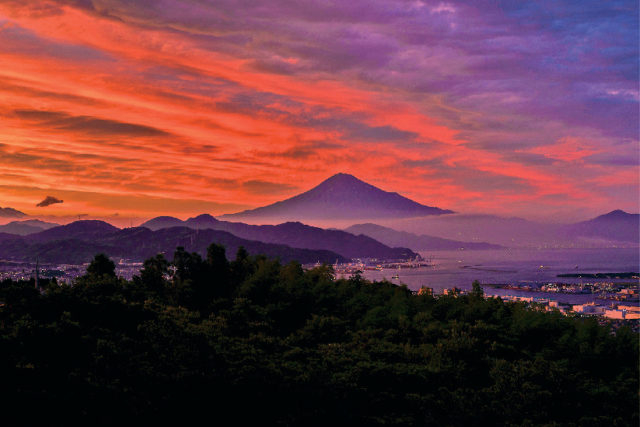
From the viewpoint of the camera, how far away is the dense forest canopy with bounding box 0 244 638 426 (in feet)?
42.8

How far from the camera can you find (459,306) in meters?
23.5

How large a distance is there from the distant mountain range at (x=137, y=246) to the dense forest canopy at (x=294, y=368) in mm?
59736

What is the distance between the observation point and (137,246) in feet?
293

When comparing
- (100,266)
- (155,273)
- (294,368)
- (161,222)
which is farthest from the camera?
(161,222)

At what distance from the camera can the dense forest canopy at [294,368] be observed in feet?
42.8

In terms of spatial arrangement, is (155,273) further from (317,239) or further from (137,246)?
(317,239)

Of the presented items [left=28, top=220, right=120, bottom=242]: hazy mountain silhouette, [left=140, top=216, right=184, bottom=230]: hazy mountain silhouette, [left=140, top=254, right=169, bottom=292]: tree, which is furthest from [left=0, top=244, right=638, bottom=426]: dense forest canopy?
[left=140, top=216, right=184, bottom=230]: hazy mountain silhouette

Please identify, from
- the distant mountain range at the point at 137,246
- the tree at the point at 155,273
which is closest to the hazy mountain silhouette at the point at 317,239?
the distant mountain range at the point at 137,246

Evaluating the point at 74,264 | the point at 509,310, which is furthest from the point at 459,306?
the point at 74,264

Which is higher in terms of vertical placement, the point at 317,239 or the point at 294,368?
the point at 317,239

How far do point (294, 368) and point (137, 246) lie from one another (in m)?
80.1

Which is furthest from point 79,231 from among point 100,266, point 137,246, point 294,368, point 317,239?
point 294,368

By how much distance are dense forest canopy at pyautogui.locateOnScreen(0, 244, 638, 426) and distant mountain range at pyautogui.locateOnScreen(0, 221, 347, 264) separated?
5974 centimetres

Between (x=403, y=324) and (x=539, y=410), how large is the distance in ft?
22.1
